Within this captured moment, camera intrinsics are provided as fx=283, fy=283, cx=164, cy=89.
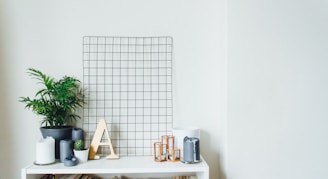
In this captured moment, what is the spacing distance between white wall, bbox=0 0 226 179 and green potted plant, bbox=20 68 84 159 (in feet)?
0.23

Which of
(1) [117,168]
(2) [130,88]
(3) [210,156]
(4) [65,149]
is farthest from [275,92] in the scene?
(4) [65,149]

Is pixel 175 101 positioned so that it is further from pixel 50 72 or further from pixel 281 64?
pixel 50 72

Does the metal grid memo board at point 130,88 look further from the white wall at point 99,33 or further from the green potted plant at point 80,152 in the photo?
the green potted plant at point 80,152

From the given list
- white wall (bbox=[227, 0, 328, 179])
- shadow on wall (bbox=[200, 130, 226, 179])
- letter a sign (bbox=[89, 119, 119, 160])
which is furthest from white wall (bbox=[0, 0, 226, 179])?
letter a sign (bbox=[89, 119, 119, 160])

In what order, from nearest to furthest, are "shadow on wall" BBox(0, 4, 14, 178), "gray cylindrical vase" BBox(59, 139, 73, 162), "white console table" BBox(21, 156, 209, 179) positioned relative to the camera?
1. "white console table" BBox(21, 156, 209, 179)
2. "gray cylindrical vase" BBox(59, 139, 73, 162)
3. "shadow on wall" BBox(0, 4, 14, 178)

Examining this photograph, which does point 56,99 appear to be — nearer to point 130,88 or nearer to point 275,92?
point 130,88

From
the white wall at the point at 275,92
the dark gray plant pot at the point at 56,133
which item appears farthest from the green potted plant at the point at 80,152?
the white wall at the point at 275,92

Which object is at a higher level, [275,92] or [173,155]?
[275,92]

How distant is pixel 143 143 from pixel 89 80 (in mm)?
538

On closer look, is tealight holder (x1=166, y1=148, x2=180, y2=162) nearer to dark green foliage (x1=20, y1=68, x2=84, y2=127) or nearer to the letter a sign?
the letter a sign

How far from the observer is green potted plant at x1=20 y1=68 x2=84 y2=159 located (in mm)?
1677

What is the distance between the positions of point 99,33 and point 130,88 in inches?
16.1

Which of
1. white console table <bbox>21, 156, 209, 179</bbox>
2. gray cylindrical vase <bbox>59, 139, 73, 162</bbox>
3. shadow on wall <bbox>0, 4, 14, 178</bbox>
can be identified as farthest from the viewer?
shadow on wall <bbox>0, 4, 14, 178</bbox>

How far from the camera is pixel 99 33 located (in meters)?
1.84
